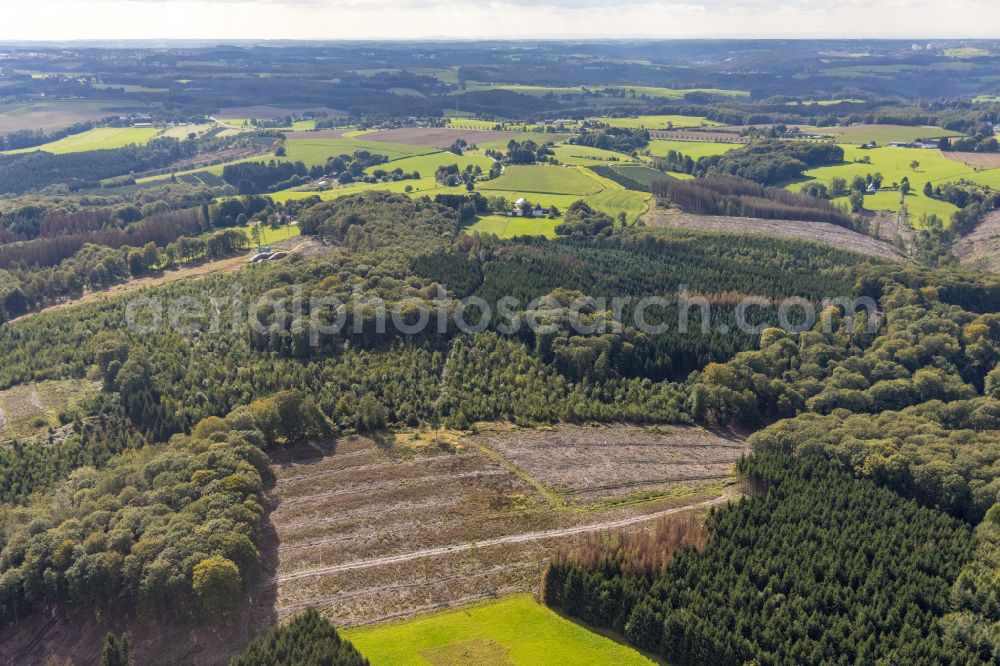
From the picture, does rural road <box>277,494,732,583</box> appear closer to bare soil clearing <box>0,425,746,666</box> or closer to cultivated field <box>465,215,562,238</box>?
bare soil clearing <box>0,425,746,666</box>

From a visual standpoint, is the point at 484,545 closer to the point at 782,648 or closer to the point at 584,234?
the point at 782,648

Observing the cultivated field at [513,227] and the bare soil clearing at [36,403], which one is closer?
the bare soil clearing at [36,403]

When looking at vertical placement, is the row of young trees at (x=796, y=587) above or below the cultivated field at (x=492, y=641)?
above

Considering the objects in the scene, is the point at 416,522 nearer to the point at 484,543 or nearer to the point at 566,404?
the point at 484,543

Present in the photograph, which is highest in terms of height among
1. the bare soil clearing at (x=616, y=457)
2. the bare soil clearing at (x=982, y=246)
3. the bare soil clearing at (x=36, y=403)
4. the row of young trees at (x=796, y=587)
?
the bare soil clearing at (x=982, y=246)

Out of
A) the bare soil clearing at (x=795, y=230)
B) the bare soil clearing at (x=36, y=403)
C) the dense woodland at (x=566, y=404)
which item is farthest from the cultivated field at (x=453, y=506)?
the bare soil clearing at (x=795, y=230)

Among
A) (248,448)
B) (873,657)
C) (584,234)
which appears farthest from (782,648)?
(584,234)

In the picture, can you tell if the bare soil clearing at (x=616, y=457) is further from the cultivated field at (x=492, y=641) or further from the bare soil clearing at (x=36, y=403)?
the bare soil clearing at (x=36, y=403)

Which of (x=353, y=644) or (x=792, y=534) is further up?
(x=792, y=534)
